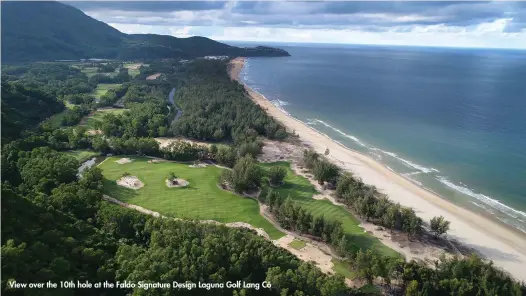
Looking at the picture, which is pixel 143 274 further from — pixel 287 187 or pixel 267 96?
pixel 267 96

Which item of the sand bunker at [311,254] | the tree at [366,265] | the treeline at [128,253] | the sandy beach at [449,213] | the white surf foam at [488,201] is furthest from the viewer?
the white surf foam at [488,201]

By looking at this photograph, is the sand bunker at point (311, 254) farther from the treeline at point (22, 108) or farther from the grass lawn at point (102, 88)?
the grass lawn at point (102, 88)

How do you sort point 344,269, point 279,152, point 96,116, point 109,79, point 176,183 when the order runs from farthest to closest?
point 109,79 → point 96,116 → point 279,152 → point 176,183 → point 344,269

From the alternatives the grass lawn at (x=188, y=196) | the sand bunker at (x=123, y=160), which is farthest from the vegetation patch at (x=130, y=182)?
the sand bunker at (x=123, y=160)

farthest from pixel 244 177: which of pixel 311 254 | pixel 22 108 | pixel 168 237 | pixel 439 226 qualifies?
pixel 22 108

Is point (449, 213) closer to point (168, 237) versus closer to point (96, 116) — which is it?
point (168, 237)

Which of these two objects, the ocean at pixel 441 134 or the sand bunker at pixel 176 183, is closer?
the sand bunker at pixel 176 183

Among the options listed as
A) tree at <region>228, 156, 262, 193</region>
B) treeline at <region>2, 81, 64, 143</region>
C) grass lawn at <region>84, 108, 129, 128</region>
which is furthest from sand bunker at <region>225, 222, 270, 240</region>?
grass lawn at <region>84, 108, 129, 128</region>
